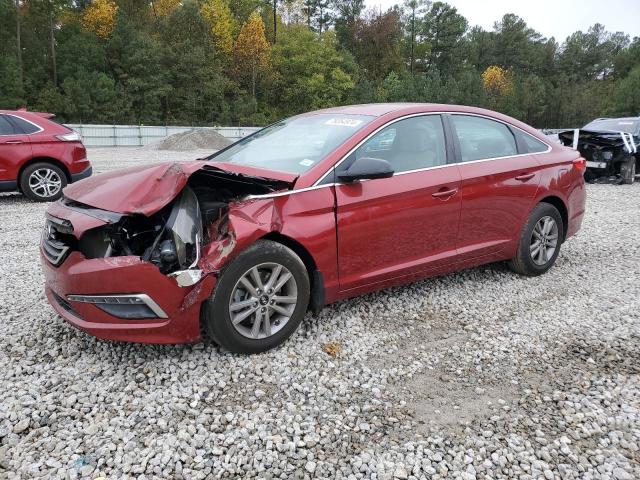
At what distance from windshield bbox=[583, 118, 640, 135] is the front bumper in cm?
1177

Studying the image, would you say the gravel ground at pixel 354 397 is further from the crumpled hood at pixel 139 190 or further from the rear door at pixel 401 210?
the crumpled hood at pixel 139 190

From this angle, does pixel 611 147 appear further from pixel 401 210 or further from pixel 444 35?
pixel 444 35

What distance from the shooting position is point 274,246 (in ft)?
10.6

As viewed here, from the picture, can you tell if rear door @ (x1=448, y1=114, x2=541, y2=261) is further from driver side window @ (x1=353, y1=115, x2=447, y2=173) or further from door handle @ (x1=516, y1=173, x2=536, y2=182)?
driver side window @ (x1=353, y1=115, x2=447, y2=173)

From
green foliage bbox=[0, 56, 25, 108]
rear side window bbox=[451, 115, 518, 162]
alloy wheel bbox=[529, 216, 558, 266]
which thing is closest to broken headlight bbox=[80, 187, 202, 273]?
rear side window bbox=[451, 115, 518, 162]

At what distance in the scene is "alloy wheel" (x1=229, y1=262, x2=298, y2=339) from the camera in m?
3.20

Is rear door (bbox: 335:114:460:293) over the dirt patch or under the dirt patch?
over

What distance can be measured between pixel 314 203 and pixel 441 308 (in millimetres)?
1522

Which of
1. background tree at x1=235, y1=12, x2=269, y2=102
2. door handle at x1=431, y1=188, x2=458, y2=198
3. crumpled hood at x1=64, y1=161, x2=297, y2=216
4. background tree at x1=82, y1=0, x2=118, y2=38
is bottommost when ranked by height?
door handle at x1=431, y1=188, x2=458, y2=198

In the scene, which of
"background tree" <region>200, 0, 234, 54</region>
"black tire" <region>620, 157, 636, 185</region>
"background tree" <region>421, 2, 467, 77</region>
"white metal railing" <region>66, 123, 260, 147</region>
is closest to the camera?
"black tire" <region>620, 157, 636, 185</region>

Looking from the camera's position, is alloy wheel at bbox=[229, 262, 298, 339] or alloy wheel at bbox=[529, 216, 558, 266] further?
alloy wheel at bbox=[529, 216, 558, 266]

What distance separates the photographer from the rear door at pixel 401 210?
3.61 meters

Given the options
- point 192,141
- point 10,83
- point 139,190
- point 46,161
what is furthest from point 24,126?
point 10,83

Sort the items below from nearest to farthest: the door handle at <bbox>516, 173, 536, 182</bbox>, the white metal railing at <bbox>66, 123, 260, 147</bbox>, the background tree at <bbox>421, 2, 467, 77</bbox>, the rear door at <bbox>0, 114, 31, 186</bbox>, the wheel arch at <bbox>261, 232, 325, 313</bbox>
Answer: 1. the wheel arch at <bbox>261, 232, 325, 313</bbox>
2. the door handle at <bbox>516, 173, 536, 182</bbox>
3. the rear door at <bbox>0, 114, 31, 186</bbox>
4. the white metal railing at <bbox>66, 123, 260, 147</bbox>
5. the background tree at <bbox>421, 2, 467, 77</bbox>
